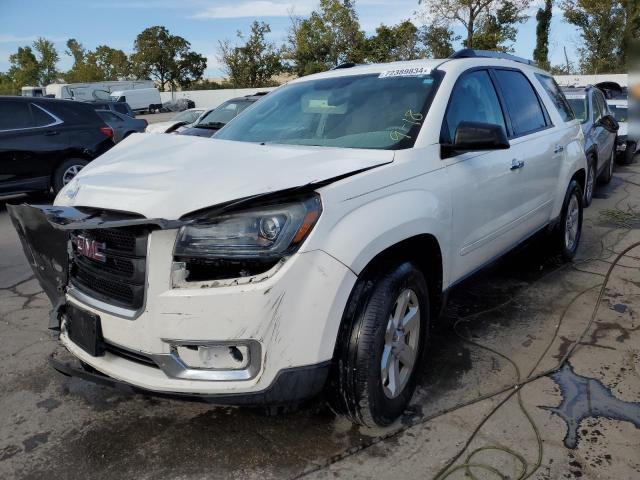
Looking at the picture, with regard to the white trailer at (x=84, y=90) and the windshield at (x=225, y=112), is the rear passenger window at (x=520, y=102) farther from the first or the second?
the white trailer at (x=84, y=90)

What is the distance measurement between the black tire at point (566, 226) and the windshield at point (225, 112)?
616 cm

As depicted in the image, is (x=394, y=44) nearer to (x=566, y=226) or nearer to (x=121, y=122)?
(x=121, y=122)

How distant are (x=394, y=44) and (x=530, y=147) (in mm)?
43635

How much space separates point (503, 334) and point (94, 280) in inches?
104

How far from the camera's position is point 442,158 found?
2.95 metres

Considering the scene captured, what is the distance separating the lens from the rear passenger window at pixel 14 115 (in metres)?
8.12

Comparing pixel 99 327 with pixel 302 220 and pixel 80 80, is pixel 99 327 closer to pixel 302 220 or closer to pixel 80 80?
pixel 302 220

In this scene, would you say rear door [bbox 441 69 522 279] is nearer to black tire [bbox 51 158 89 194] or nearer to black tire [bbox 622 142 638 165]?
black tire [bbox 51 158 89 194]

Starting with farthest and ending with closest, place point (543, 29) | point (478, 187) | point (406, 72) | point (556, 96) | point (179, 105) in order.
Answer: point (179, 105), point (543, 29), point (556, 96), point (406, 72), point (478, 187)

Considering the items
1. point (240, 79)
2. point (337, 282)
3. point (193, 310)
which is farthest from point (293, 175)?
point (240, 79)

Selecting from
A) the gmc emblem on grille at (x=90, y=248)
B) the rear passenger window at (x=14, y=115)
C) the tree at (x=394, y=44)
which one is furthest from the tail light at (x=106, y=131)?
the tree at (x=394, y=44)

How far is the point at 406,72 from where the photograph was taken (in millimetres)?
3363

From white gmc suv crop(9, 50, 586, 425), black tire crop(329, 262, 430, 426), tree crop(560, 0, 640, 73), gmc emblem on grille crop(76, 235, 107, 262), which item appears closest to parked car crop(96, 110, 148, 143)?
white gmc suv crop(9, 50, 586, 425)

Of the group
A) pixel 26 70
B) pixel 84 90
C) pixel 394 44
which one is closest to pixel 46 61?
pixel 26 70
